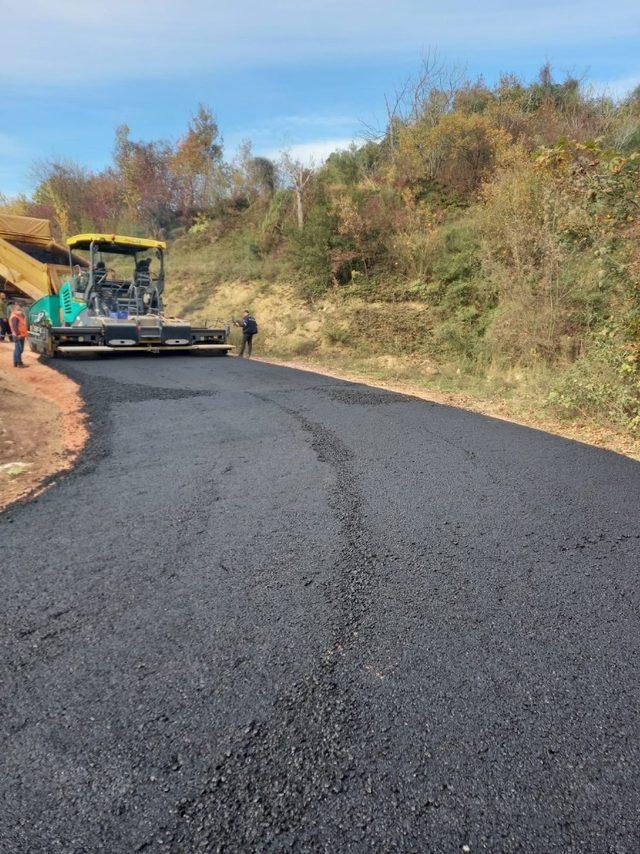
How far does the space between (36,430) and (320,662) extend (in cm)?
565

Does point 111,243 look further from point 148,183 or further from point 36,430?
point 148,183

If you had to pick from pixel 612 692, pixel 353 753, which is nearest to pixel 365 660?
pixel 353 753

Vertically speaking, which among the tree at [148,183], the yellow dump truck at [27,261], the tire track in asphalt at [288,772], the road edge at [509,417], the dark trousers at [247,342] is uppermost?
the tree at [148,183]

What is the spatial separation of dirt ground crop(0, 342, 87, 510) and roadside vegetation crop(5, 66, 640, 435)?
7147 millimetres

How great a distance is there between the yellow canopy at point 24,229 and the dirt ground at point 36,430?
27.8 ft

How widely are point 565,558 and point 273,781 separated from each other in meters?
2.49

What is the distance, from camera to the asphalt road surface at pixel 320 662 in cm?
168

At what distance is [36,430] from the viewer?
652 centimetres

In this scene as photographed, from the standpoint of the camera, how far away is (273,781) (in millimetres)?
1797

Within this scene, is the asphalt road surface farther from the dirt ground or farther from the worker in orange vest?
the worker in orange vest

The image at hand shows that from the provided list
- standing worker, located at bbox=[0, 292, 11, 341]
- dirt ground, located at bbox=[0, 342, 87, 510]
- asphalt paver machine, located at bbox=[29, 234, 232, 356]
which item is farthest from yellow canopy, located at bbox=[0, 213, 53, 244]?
dirt ground, located at bbox=[0, 342, 87, 510]

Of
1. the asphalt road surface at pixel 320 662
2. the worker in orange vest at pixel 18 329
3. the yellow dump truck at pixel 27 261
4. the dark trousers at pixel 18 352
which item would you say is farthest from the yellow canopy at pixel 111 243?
the asphalt road surface at pixel 320 662

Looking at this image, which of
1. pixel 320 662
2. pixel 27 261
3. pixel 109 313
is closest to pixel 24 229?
pixel 27 261

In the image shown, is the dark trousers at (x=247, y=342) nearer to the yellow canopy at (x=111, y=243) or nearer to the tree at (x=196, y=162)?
the yellow canopy at (x=111, y=243)
